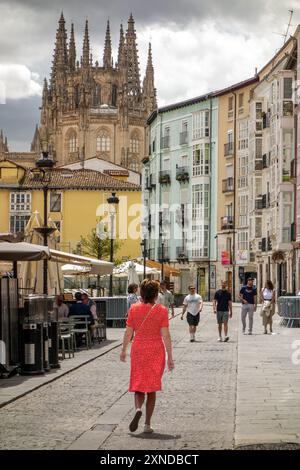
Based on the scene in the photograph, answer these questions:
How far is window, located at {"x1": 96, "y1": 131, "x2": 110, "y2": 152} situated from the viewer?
16288 cm

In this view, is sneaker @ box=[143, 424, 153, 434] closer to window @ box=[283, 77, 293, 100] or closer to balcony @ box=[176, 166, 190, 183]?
window @ box=[283, 77, 293, 100]

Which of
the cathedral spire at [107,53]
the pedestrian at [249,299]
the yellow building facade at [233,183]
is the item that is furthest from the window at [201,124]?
the cathedral spire at [107,53]

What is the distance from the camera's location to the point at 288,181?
6312 centimetres

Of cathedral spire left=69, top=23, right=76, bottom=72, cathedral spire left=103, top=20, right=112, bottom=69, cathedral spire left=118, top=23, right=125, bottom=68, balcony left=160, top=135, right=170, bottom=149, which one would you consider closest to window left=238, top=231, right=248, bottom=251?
balcony left=160, top=135, right=170, bottom=149

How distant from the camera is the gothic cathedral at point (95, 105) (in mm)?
161875

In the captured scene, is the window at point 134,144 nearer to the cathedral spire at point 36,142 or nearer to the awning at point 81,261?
the cathedral spire at point 36,142

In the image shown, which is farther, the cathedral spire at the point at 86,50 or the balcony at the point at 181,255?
the cathedral spire at the point at 86,50

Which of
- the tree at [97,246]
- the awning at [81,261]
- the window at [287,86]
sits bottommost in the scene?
the awning at [81,261]

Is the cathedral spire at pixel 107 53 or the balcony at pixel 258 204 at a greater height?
the cathedral spire at pixel 107 53

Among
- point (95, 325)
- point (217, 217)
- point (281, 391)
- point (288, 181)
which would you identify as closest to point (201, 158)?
point (217, 217)

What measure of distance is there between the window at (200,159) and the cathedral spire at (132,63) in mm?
83283

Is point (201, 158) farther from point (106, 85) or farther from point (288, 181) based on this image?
point (106, 85)

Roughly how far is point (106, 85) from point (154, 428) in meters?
164

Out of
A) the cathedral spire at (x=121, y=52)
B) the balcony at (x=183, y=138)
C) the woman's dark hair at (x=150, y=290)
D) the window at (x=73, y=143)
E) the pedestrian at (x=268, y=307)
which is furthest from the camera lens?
the cathedral spire at (x=121, y=52)
